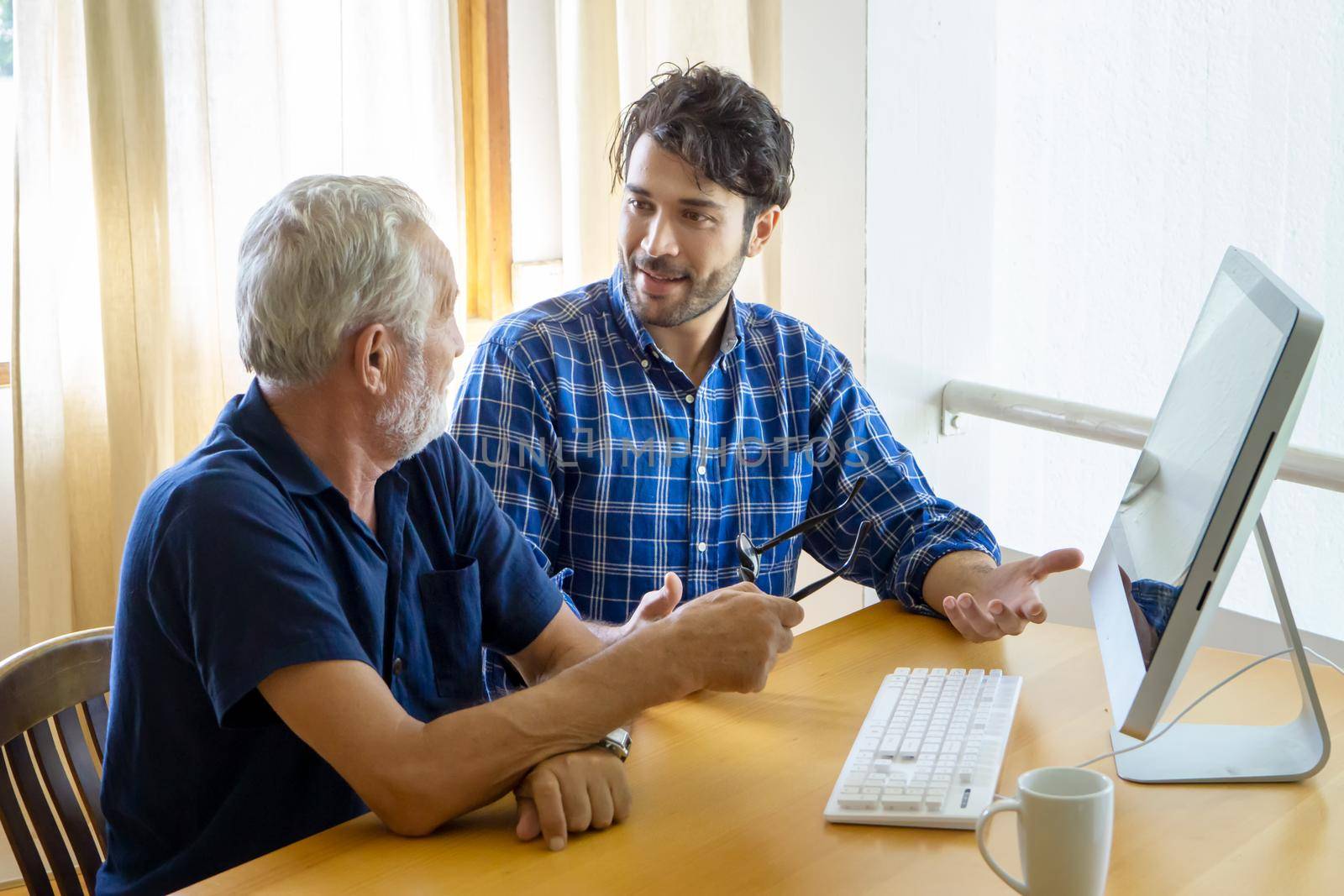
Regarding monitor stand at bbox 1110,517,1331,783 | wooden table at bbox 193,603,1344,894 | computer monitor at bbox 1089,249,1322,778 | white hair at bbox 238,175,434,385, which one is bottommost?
wooden table at bbox 193,603,1344,894

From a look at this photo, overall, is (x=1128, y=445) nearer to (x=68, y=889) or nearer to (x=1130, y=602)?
(x=1130, y=602)

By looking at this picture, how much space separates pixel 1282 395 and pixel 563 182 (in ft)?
6.25

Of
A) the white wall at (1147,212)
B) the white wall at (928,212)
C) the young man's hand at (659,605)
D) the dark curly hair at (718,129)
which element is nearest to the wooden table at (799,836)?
the young man's hand at (659,605)

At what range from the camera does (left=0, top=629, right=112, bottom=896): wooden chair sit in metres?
1.25

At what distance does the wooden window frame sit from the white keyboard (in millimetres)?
1708

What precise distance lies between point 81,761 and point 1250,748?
116cm

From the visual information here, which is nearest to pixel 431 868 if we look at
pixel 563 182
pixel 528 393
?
pixel 528 393

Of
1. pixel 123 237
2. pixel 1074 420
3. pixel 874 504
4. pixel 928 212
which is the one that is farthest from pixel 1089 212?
pixel 123 237

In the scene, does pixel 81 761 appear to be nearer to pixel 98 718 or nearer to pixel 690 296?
pixel 98 718

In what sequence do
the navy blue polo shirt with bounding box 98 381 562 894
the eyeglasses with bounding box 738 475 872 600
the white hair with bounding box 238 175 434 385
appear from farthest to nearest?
the eyeglasses with bounding box 738 475 872 600, the white hair with bounding box 238 175 434 385, the navy blue polo shirt with bounding box 98 381 562 894

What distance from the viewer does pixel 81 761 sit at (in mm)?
1344

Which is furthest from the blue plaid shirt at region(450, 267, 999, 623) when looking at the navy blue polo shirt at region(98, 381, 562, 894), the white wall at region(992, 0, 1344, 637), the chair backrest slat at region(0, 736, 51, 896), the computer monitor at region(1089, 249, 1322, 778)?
the white wall at region(992, 0, 1344, 637)

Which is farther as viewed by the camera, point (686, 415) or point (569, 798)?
point (686, 415)

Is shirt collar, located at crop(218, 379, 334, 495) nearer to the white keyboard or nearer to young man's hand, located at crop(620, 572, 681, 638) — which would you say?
young man's hand, located at crop(620, 572, 681, 638)
